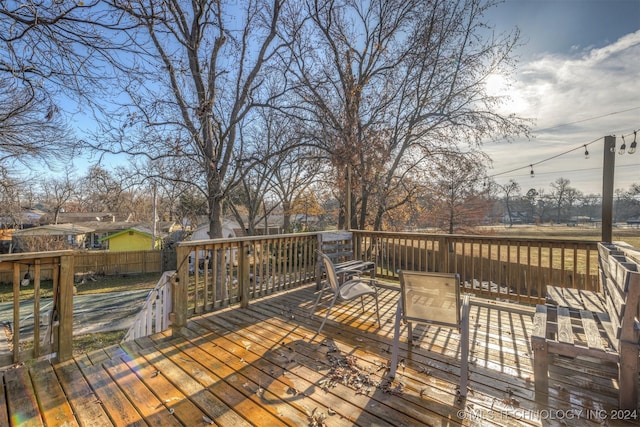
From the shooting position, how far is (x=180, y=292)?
131 inches

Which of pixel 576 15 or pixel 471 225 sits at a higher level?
pixel 576 15

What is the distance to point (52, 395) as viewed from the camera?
207 centimetres

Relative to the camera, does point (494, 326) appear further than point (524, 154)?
No

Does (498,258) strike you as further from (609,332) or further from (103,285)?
(103,285)

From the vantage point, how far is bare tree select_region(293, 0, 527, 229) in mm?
9227

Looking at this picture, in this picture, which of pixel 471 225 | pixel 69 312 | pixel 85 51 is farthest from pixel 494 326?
pixel 471 225

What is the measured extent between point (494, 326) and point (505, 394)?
4.95 feet

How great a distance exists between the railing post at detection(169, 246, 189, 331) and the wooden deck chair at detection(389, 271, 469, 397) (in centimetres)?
237

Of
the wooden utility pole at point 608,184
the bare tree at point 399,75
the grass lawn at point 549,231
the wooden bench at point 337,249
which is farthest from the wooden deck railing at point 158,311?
the grass lawn at point 549,231

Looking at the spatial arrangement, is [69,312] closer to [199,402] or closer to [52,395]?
[52,395]

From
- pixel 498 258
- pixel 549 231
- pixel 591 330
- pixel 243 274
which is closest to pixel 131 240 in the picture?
pixel 243 274

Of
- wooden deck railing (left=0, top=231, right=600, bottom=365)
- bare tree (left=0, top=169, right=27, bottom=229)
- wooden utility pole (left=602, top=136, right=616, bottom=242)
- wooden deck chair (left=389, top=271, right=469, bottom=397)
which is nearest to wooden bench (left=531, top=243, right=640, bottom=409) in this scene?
wooden deck chair (left=389, top=271, right=469, bottom=397)

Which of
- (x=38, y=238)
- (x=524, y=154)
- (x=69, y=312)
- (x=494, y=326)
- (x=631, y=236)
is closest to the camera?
(x=69, y=312)

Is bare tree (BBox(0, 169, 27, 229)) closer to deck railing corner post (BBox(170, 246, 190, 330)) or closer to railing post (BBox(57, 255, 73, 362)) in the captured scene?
railing post (BBox(57, 255, 73, 362))
